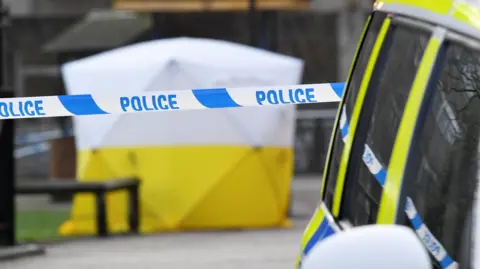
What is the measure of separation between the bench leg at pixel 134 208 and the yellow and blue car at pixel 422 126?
44.6 feet

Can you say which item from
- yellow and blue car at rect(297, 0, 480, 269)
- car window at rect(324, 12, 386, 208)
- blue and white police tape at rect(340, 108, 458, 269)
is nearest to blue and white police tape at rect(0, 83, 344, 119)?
car window at rect(324, 12, 386, 208)

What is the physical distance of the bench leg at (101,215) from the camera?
55.5ft

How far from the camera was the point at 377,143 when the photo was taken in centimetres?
362

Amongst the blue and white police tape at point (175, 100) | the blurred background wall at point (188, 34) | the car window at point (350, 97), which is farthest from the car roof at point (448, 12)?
the blurred background wall at point (188, 34)

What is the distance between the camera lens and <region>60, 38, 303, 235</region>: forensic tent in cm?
1755

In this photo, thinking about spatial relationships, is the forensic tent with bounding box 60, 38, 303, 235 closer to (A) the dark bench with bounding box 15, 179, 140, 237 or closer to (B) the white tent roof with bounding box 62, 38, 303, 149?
(B) the white tent roof with bounding box 62, 38, 303, 149

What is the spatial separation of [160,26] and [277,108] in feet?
36.3

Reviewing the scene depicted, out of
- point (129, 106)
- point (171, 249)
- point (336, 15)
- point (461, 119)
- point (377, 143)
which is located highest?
point (461, 119)

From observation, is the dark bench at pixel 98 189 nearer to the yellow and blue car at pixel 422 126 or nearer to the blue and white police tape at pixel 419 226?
the yellow and blue car at pixel 422 126

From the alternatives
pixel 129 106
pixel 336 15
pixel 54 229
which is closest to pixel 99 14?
pixel 336 15

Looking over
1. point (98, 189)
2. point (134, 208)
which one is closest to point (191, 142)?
point (134, 208)

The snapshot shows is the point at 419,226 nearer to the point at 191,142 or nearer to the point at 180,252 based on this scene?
the point at 180,252

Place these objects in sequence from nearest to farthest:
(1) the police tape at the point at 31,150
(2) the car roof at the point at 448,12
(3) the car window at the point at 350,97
Result: 1. (2) the car roof at the point at 448,12
2. (3) the car window at the point at 350,97
3. (1) the police tape at the point at 31,150

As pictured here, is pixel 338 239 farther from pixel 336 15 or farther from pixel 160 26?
pixel 336 15
